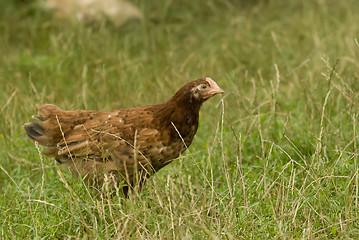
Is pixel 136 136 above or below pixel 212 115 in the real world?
above

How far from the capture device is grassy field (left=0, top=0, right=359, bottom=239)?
10.7 feet

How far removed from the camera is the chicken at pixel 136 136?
3855mm

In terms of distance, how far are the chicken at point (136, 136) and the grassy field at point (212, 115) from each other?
0.15m

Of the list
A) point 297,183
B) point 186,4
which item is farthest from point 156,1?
point 297,183

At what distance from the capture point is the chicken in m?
3.86

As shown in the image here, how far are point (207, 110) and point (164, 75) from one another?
0.61m

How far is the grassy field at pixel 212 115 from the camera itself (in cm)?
326

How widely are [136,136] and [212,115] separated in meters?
1.74

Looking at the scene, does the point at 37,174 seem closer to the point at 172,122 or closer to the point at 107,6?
the point at 172,122

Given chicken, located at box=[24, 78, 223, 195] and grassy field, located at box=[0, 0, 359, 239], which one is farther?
chicken, located at box=[24, 78, 223, 195]

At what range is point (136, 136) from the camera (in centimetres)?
387

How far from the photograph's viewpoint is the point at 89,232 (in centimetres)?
317

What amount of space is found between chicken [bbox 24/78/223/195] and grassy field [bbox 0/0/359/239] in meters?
0.15

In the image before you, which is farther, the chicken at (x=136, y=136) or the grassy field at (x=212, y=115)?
the chicken at (x=136, y=136)
